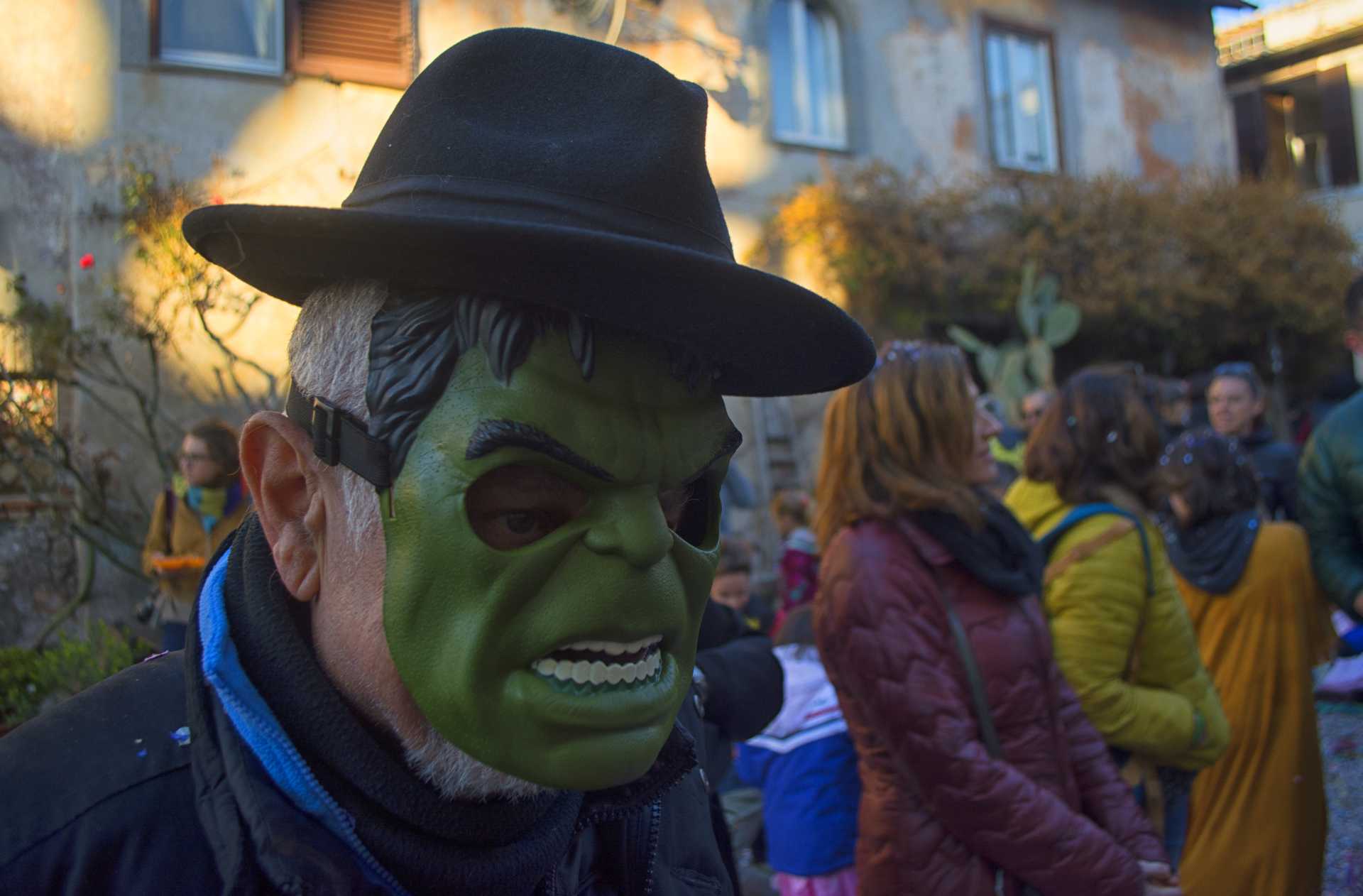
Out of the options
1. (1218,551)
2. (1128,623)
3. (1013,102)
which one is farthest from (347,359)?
(1013,102)

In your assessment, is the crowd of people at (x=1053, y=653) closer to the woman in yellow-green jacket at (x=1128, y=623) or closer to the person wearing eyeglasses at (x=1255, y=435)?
the woman in yellow-green jacket at (x=1128, y=623)

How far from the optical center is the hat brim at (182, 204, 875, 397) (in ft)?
3.38

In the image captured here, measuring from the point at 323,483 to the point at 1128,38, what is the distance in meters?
13.2

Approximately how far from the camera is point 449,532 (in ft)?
3.53

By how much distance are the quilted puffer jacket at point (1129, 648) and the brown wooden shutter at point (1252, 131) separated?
1404cm

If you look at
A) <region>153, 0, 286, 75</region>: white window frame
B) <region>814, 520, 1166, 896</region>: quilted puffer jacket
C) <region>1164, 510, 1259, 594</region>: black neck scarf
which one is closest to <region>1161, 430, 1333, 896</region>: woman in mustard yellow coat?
<region>1164, 510, 1259, 594</region>: black neck scarf

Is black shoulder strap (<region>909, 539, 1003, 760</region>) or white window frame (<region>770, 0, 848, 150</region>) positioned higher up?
white window frame (<region>770, 0, 848, 150</region>)

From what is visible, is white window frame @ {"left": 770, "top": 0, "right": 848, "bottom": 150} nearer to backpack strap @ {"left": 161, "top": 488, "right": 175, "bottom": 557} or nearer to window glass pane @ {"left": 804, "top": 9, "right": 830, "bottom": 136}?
window glass pane @ {"left": 804, "top": 9, "right": 830, "bottom": 136}

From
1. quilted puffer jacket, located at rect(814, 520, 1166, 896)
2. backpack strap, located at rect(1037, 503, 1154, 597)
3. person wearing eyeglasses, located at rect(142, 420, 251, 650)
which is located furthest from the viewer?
person wearing eyeglasses, located at rect(142, 420, 251, 650)

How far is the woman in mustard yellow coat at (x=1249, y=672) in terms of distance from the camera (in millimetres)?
3350

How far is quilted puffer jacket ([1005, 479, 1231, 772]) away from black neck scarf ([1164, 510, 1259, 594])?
0.92 m

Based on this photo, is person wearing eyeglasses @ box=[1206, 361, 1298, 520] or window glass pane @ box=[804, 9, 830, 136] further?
window glass pane @ box=[804, 9, 830, 136]

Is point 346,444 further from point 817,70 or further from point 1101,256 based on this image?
point 1101,256

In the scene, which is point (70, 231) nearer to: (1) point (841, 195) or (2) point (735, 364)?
(1) point (841, 195)
